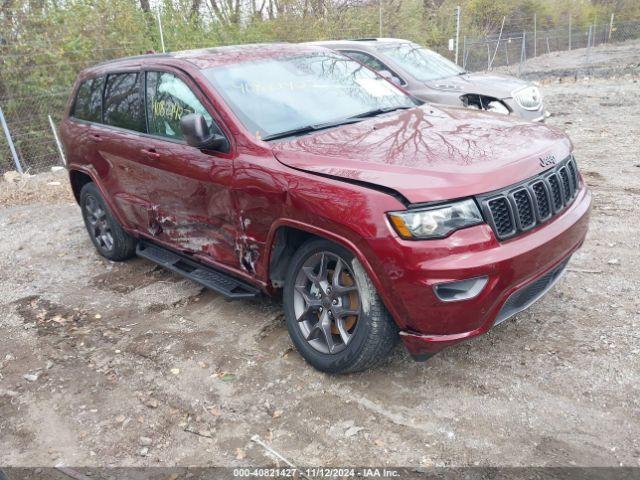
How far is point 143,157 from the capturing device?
427cm

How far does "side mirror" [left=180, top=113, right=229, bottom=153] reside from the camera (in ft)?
10.9

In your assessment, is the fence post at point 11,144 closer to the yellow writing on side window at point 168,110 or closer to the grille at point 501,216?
the yellow writing on side window at point 168,110

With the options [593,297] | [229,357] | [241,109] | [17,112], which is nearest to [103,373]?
[229,357]

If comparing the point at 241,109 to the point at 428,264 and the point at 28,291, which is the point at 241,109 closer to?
the point at 428,264

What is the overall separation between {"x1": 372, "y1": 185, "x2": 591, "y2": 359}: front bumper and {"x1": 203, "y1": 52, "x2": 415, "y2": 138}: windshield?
1.38m

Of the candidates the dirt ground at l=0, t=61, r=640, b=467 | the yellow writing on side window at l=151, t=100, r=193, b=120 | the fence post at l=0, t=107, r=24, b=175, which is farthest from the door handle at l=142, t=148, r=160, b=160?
the fence post at l=0, t=107, r=24, b=175

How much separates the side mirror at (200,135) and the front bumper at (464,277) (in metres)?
1.47

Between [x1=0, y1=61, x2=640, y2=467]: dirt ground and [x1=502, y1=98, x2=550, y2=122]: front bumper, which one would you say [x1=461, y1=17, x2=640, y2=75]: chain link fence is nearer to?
[x1=502, y1=98, x2=550, y2=122]: front bumper

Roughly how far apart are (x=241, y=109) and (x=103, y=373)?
1.97 metres

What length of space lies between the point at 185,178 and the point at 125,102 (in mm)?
1241

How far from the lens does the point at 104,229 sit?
17.9 ft

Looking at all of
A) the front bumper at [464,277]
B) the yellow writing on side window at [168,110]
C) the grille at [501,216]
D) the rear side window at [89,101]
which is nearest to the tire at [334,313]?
the front bumper at [464,277]

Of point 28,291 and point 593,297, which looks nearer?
point 593,297

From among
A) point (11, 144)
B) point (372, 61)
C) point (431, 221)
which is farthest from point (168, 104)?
point (11, 144)
